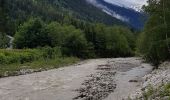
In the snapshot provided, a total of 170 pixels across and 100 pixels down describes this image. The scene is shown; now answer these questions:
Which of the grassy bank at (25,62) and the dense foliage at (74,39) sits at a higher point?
the dense foliage at (74,39)

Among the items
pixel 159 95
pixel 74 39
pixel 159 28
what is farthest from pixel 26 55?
pixel 159 95

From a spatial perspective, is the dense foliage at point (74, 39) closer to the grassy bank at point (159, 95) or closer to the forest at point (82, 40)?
the forest at point (82, 40)

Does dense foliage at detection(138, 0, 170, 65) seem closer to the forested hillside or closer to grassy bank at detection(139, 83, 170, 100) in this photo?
the forested hillside

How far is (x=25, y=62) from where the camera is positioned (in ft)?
292

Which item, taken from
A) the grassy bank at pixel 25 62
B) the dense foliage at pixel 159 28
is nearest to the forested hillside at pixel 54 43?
the grassy bank at pixel 25 62

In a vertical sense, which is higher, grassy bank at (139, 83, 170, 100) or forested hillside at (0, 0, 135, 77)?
forested hillside at (0, 0, 135, 77)

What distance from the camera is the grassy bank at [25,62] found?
71769 mm

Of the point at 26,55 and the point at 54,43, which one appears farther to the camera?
the point at 54,43

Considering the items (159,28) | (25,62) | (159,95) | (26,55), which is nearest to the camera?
(159,95)

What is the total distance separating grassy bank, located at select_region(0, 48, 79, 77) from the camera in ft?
235

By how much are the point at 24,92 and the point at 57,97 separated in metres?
5.44

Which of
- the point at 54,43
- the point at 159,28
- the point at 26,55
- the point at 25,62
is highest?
the point at 159,28

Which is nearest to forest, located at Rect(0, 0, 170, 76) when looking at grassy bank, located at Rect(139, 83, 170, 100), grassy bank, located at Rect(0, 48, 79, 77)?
grassy bank, located at Rect(0, 48, 79, 77)

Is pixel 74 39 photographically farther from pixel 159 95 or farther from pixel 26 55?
pixel 159 95
